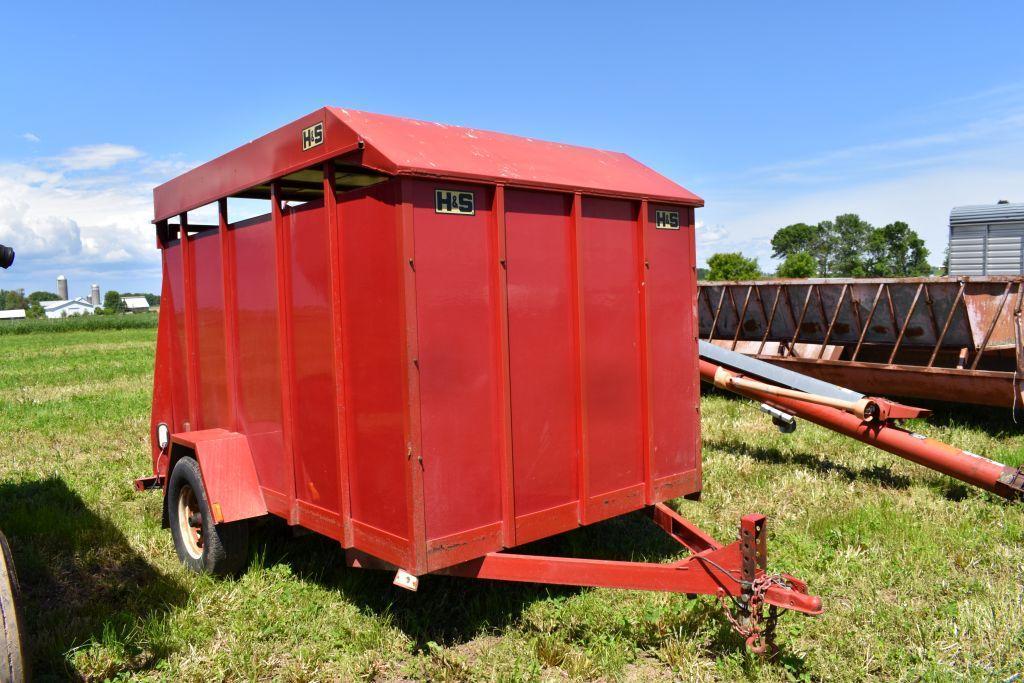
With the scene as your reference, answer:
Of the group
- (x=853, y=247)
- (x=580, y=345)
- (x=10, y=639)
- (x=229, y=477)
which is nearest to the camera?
(x=10, y=639)

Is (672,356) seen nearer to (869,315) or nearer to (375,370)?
(375,370)

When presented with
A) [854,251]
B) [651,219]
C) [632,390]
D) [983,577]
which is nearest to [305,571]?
[632,390]

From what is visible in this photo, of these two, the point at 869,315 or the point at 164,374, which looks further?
the point at 869,315

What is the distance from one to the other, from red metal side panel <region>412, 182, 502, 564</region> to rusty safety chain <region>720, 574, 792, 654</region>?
132 centimetres

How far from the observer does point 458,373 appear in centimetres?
388

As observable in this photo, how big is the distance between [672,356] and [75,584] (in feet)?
14.3

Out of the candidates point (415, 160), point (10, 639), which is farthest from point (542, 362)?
point (10, 639)

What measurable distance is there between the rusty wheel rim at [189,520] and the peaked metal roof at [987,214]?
1697 centimetres

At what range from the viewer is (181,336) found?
5.97 metres

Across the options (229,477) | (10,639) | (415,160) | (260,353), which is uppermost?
(415,160)

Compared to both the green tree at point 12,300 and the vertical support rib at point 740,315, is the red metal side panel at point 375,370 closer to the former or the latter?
the vertical support rib at point 740,315

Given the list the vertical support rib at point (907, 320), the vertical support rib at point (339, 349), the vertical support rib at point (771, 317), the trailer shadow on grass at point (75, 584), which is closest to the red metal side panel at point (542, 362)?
the vertical support rib at point (339, 349)

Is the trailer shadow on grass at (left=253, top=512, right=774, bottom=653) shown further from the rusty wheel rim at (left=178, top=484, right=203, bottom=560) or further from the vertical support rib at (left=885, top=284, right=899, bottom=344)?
the vertical support rib at (left=885, top=284, right=899, bottom=344)

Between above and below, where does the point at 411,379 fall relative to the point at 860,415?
above
